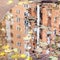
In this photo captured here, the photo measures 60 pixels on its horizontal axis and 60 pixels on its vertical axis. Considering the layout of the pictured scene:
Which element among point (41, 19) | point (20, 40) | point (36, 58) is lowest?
point (36, 58)

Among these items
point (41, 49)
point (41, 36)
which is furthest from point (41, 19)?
point (41, 49)

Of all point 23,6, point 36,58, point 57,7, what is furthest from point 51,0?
point 36,58

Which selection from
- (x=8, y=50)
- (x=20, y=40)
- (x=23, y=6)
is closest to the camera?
(x=8, y=50)

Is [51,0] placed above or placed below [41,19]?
above

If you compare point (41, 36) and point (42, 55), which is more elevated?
point (41, 36)

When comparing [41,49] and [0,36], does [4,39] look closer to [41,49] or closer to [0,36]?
[0,36]

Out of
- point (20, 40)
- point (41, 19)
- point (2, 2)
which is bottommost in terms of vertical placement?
point (20, 40)

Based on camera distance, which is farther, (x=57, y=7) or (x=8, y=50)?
(x=57, y=7)

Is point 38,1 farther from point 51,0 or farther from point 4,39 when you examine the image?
point 4,39

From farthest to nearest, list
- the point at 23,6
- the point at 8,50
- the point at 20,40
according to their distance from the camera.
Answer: the point at 23,6, the point at 20,40, the point at 8,50
